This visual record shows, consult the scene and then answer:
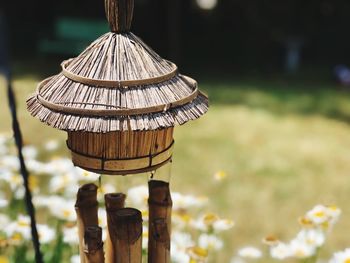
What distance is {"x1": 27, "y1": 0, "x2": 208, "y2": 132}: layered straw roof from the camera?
51.3 inches

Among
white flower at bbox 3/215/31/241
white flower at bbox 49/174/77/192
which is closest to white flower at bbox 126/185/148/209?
white flower at bbox 49/174/77/192

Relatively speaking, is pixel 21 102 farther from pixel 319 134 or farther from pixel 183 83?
pixel 183 83

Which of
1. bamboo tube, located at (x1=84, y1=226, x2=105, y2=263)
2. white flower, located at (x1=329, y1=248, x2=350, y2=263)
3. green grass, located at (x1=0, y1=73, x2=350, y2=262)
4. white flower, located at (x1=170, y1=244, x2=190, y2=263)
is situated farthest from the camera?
green grass, located at (x1=0, y1=73, x2=350, y2=262)

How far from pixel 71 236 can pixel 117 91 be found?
0.88 metres

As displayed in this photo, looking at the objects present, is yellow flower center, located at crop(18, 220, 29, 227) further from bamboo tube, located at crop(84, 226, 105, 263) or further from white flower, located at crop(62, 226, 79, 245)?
bamboo tube, located at crop(84, 226, 105, 263)

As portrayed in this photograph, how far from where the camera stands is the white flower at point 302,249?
6.44 feet

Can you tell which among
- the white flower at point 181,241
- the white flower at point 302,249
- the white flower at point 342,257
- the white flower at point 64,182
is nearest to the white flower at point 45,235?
the white flower at point 64,182

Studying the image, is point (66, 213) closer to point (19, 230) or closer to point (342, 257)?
point (19, 230)

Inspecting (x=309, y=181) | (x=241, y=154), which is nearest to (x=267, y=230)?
(x=309, y=181)

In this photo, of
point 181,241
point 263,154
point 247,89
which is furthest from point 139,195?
point 247,89

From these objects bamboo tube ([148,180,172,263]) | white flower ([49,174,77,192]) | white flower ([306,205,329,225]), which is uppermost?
white flower ([49,174,77,192])

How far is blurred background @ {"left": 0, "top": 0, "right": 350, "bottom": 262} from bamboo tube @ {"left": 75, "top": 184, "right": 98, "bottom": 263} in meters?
0.53

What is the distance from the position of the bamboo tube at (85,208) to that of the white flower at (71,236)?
437 mm

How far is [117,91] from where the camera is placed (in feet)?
4.40
